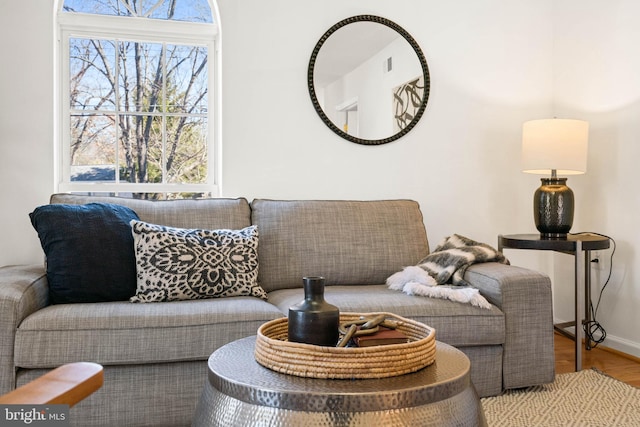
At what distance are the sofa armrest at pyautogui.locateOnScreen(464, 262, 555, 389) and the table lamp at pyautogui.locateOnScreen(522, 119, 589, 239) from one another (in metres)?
0.78

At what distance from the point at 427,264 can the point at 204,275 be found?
3.45 feet

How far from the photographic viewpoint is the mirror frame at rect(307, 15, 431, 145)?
3.30 metres

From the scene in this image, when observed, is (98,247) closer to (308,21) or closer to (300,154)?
(300,154)

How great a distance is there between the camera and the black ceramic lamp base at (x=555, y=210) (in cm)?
311

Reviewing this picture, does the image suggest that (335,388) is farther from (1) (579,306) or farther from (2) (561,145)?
(2) (561,145)

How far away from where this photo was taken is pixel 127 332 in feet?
6.52

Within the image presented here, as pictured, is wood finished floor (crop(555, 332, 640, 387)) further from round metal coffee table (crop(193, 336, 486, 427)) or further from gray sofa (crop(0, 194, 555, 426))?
Result: round metal coffee table (crop(193, 336, 486, 427))

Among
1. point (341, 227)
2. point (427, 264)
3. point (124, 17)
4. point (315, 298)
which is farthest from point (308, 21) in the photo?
point (315, 298)

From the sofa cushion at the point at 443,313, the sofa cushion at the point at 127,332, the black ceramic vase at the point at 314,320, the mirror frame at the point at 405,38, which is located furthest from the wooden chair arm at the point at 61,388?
the mirror frame at the point at 405,38

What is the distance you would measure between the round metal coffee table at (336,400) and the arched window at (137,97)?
2141mm

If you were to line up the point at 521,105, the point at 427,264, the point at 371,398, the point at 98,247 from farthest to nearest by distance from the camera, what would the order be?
the point at 521,105
the point at 427,264
the point at 98,247
the point at 371,398

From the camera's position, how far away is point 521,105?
3715mm

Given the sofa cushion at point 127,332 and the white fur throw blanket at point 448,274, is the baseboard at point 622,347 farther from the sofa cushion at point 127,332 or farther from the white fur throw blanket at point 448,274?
the sofa cushion at point 127,332

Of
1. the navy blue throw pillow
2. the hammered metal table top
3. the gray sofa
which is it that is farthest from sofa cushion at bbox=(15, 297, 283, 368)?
the hammered metal table top
